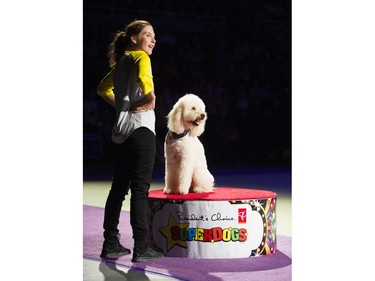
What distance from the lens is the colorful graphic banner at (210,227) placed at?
4223 millimetres

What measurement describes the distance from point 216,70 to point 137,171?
33.3ft

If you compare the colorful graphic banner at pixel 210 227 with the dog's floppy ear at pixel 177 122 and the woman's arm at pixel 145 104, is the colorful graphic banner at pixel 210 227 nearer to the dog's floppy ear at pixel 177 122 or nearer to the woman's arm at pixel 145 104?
the dog's floppy ear at pixel 177 122

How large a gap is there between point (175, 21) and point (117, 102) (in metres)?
10.5

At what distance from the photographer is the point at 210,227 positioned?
421cm

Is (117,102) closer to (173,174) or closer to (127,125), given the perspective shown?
(127,125)

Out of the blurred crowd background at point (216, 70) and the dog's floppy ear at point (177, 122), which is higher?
the blurred crowd background at point (216, 70)

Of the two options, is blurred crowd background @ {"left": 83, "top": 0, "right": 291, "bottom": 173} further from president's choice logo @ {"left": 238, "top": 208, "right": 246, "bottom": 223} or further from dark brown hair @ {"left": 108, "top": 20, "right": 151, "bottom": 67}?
president's choice logo @ {"left": 238, "top": 208, "right": 246, "bottom": 223}

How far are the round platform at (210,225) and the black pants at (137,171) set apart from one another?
8.4 inches

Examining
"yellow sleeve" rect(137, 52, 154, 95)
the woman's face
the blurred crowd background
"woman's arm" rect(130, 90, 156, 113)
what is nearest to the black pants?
"woman's arm" rect(130, 90, 156, 113)

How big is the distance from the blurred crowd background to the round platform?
6912 millimetres

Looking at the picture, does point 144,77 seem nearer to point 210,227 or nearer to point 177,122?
point 177,122

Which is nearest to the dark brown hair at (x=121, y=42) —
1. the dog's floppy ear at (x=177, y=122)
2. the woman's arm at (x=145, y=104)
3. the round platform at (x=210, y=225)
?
the woman's arm at (x=145, y=104)

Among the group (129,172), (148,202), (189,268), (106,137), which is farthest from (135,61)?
(106,137)

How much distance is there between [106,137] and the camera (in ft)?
40.7
